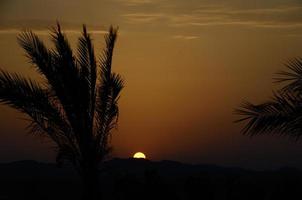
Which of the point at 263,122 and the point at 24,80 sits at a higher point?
the point at 24,80

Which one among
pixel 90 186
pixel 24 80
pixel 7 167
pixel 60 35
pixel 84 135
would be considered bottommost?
pixel 90 186

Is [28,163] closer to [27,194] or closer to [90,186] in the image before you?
[27,194]

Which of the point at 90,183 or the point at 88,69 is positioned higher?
the point at 88,69

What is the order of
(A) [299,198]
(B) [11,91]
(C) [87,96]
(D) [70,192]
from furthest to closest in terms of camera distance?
(D) [70,192] → (A) [299,198] → (C) [87,96] → (B) [11,91]

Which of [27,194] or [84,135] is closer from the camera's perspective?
[84,135]

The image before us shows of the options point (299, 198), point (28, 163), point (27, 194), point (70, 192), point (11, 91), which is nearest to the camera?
point (11, 91)

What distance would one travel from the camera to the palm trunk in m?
14.3

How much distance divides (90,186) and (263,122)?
5.68 metres

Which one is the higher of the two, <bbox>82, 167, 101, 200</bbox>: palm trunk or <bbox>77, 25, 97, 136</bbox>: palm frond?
<bbox>77, 25, 97, 136</bbox>: palm frond

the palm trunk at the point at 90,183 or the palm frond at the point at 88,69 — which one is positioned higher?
the palm frond at the point at 88,69

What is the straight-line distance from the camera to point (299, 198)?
811 inches

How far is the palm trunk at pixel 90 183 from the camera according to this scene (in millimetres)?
14344

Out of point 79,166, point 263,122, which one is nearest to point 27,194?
point 79,166

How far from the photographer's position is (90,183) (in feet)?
47.3
